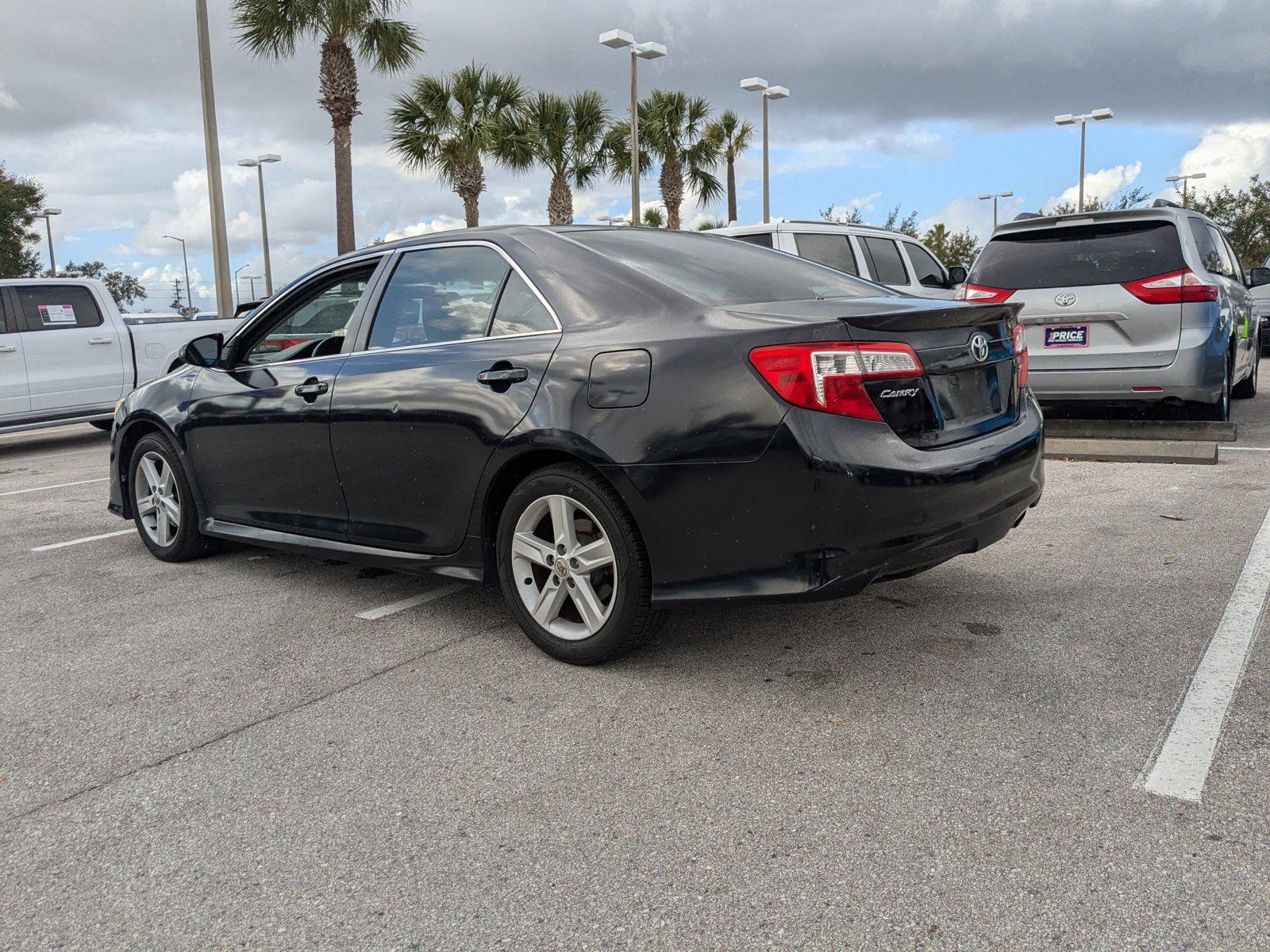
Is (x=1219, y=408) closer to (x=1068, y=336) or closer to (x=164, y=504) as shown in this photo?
(x=1068, y=336)

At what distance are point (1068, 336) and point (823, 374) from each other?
518 centimetres

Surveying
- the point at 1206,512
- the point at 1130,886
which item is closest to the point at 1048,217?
the point at 1206,512

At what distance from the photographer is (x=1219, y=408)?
822 centimetres

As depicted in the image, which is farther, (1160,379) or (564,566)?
(1160,379)

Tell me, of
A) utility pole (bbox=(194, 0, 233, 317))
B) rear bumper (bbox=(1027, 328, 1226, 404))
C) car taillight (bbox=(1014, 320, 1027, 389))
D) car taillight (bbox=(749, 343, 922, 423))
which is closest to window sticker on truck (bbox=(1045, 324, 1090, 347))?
rear bumper (bbox=(1027, 328, 1226, 404))

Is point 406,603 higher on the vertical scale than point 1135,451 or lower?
lower

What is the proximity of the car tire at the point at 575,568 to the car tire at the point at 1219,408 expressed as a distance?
5983 mm

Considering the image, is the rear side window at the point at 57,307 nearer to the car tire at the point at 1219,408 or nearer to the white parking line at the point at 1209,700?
the car tire at the point at 1219,408

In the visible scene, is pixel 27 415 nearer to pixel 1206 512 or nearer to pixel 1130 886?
pixel 1206 512

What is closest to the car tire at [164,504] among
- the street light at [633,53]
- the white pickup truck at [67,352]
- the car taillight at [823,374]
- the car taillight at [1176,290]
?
the car taillight at [823,374]

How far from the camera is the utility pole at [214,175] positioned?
55.1 feet

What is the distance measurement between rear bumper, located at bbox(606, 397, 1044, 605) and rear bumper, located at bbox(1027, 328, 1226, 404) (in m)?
4.61

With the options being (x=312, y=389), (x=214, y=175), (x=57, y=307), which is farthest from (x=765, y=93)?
(x=312, y=389)

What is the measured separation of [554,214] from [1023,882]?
29121 mm
